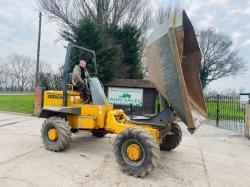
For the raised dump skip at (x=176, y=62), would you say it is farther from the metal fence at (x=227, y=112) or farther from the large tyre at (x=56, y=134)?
the metal fence at (x=227, y=112)

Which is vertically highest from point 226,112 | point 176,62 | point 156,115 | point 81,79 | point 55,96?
point 176,62

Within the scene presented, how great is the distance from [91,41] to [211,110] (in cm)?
755

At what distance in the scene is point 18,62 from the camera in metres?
66.0

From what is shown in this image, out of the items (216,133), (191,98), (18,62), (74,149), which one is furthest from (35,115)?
(18,62)

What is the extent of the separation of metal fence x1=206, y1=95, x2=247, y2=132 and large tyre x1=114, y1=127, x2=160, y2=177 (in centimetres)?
781

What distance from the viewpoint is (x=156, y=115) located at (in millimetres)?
5316

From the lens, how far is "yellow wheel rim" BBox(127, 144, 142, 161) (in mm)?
4578

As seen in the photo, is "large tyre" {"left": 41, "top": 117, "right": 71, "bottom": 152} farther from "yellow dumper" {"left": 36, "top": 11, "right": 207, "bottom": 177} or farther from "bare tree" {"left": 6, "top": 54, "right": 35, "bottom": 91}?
"bare tree" {"left": 6, "top": 54, "right": 35, "bottom": 91}

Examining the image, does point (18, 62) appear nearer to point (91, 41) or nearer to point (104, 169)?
point (91, 41)

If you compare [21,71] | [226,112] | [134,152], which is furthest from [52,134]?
[21,71]

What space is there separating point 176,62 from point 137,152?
1.71 metres

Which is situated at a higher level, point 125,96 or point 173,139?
point 125,96

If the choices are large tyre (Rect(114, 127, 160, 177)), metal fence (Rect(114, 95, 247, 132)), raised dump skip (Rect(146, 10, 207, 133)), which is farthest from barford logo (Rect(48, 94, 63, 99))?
metal fence (Rect(114, 95, 247, 132))

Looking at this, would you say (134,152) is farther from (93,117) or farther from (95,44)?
(95,44)
